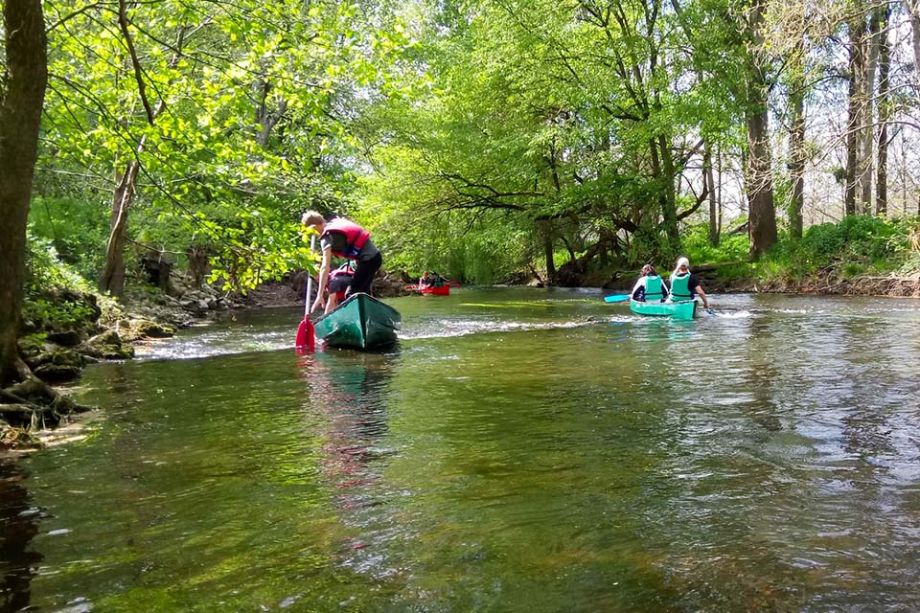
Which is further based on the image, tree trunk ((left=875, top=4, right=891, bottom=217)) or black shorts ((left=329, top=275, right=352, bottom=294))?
tree trunk ((left=875, top=4, right=891, bottom=217))

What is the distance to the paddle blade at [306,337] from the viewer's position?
1102 cm

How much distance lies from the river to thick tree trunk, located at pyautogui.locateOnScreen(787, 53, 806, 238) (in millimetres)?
9520

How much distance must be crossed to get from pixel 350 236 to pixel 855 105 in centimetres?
1285

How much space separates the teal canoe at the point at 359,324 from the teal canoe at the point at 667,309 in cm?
632

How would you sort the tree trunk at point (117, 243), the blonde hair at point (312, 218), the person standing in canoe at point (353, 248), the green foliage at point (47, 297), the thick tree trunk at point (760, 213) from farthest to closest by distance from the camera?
the thick tree trunk at point (760, 213)
the tree trunk at point (117, 243)
the person standing in canoe at point (353, 248)
the blonde hair at point (312, 218)
the green foliage at point (47, 297)

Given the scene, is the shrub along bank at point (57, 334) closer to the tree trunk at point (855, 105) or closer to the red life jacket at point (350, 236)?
the red life jacket at point (350, 236)

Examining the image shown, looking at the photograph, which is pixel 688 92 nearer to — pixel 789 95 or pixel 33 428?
pixel 789 95

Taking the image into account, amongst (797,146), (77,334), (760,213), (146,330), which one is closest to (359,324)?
(77,334)

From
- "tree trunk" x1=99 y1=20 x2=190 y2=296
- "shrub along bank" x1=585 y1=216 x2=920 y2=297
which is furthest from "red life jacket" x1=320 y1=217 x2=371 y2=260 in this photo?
"shrub along bank" x1=585 y1=216 x2=920 y2=297

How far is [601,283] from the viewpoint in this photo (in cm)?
2966

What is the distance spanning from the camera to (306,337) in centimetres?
1109

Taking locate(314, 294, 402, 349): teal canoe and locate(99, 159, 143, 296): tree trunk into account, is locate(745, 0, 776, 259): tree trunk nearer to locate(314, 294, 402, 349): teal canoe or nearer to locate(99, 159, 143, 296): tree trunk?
locate(314, 294, 402, 349): teal canoe

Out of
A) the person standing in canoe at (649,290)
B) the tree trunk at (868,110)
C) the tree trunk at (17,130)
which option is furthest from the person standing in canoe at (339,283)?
the tree trunk at (868,110)

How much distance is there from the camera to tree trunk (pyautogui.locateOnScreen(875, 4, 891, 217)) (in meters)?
17.7
